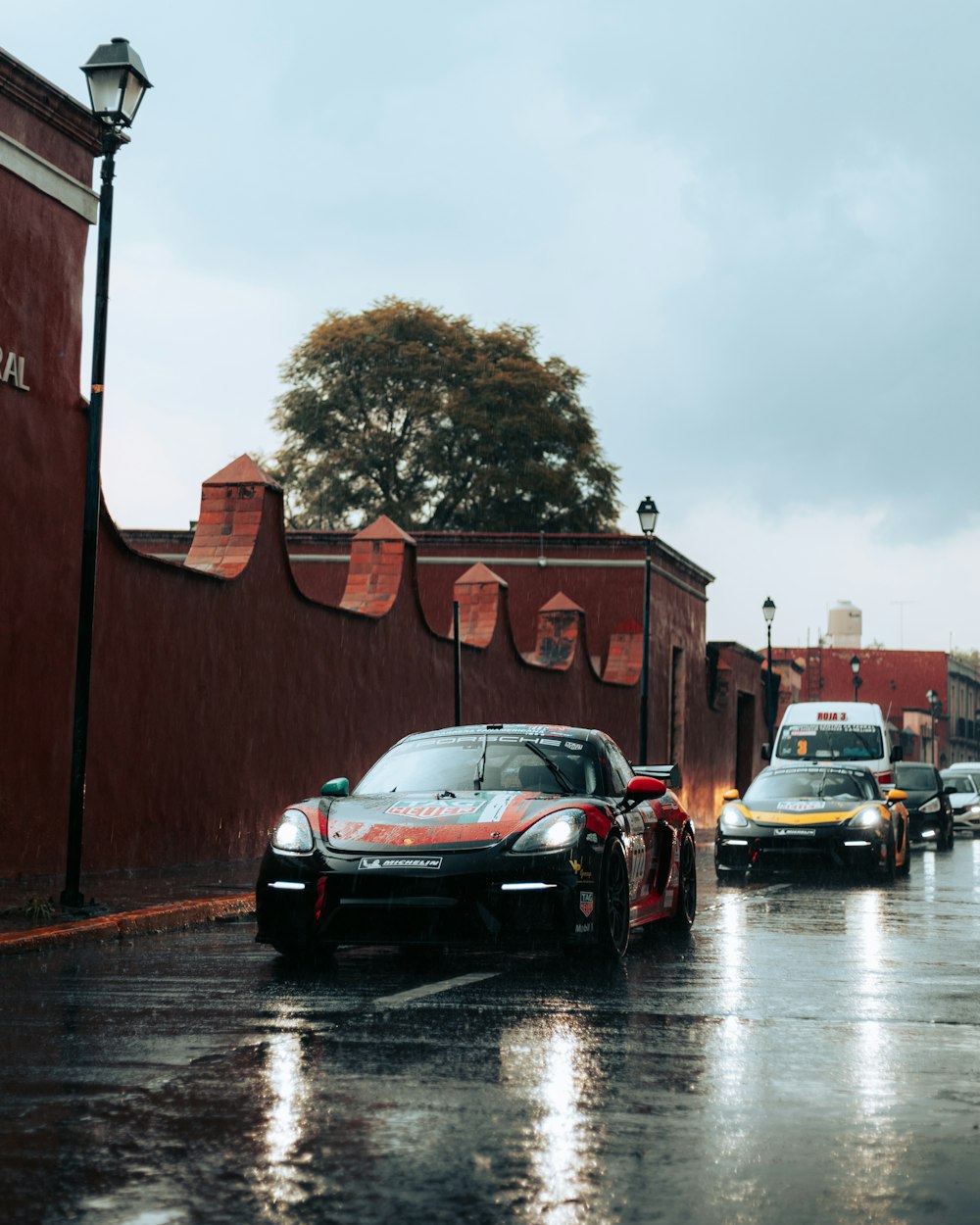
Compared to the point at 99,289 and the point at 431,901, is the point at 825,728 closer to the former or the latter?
the point at 99,289

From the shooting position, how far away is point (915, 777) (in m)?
35.9

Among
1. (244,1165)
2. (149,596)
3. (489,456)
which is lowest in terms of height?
(244,1165)

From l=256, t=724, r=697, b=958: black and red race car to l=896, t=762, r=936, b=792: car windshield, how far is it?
24.2 metres

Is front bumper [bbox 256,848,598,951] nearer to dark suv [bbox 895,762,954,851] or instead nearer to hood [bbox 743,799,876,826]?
hood [bbox 743,799,876,826]

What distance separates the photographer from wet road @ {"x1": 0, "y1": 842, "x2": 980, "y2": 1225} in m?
5.09

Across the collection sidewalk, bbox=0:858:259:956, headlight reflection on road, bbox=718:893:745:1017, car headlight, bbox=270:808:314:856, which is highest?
car headlight, bbox=270:808:314:856

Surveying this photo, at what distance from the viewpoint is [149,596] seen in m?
18.5

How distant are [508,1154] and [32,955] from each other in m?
6.45

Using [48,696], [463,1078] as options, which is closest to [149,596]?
[48,696]

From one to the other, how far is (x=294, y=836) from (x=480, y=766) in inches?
71.8

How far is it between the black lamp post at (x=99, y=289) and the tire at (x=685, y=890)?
14.8 feet

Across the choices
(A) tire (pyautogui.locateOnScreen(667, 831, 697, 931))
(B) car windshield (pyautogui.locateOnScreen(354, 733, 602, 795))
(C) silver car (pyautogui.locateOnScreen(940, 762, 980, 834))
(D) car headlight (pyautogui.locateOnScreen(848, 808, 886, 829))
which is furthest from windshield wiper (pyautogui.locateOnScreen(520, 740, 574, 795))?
(C) silver car (pyautogui.locateOnScreen(940, 762, 980, 834))

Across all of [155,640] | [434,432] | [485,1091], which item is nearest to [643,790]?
[485,1091]

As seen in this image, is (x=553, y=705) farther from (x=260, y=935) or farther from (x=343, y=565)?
(x=260, y=935)
